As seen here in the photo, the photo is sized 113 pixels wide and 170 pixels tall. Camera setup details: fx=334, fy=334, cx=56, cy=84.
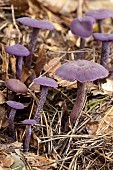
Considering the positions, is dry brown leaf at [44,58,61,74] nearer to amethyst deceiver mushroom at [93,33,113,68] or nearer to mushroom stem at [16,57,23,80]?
mushroom stem at [16,57,23,80]

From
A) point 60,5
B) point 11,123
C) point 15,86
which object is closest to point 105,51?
point 15,86

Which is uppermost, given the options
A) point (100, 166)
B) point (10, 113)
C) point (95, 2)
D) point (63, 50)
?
point (95, 2)

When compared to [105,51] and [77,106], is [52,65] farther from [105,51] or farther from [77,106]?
[77,106]

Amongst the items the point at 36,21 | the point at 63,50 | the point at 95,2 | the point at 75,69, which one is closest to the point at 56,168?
the point at 75,69

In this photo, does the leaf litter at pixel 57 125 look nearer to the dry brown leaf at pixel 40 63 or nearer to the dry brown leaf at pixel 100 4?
the dry brown leaf at pixel 40 63

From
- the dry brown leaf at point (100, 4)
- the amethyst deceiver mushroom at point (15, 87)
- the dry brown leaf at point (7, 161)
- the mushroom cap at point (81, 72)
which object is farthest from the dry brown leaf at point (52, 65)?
Answer: the dry brown leaf at point (100, 4)

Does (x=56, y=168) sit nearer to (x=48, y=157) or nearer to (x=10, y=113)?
(x=48, y=157)
